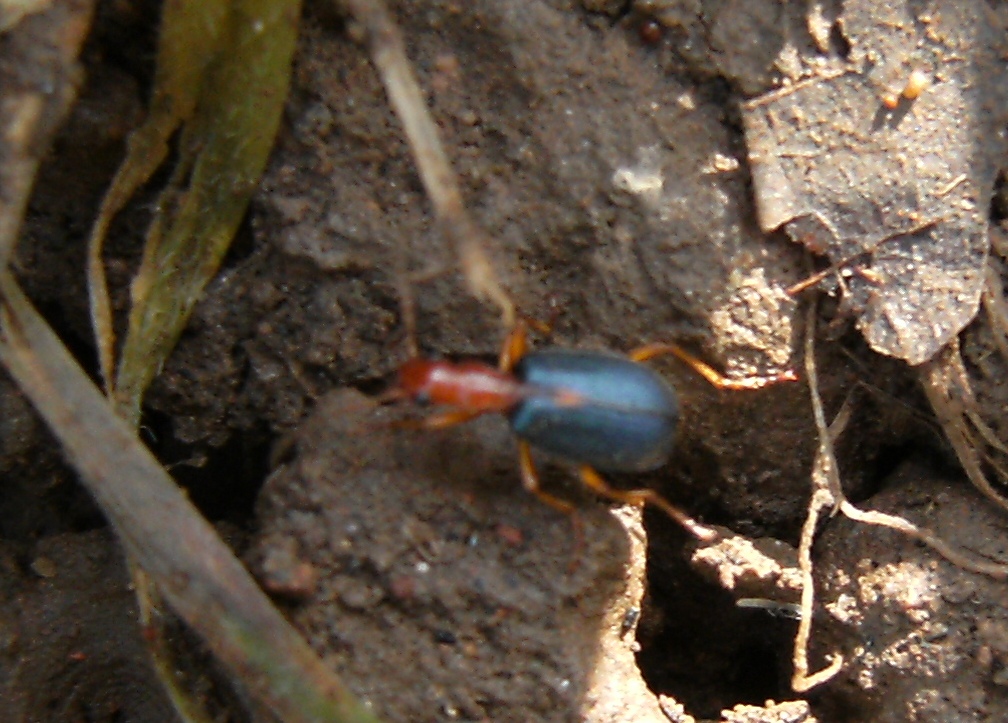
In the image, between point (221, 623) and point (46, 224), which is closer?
point (221, 623)

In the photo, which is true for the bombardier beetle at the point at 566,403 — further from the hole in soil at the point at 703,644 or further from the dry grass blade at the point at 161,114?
the dry grass blade at the point at 161,114

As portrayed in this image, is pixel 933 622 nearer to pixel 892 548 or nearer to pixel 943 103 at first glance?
pixel 892 548

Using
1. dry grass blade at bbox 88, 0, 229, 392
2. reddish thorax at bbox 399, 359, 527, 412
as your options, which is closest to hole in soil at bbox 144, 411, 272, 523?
dry grass blade at bbox 88, 0, 229, 392

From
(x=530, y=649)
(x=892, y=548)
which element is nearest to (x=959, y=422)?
(x=892, y=548)

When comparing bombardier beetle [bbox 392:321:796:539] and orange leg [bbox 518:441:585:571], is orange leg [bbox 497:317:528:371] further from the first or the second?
orange leg [bbox 518:441:585:571]

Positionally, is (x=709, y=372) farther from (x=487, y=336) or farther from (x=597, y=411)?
(x=487, y=336)

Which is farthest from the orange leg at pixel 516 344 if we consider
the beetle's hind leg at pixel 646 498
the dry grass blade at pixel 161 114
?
the dry grass blade at pixel 161 114
